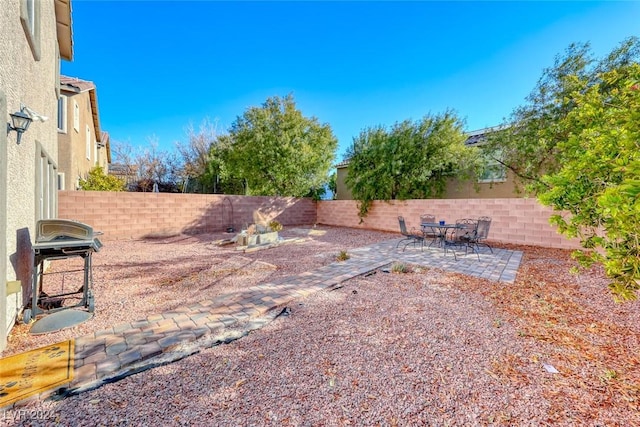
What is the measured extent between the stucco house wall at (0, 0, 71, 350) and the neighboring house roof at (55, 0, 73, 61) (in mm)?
1924

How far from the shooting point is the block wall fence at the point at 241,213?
28.7 feet

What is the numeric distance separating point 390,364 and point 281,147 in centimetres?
1237

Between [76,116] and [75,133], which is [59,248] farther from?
[76,116]

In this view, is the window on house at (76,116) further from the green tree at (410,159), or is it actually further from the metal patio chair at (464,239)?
the metal patio chair at (464,239)

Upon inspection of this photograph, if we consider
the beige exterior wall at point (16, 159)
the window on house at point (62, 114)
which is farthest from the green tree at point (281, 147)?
the beige exterior wall at point (16, 159)

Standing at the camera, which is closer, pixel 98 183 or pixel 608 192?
pixel 608 192

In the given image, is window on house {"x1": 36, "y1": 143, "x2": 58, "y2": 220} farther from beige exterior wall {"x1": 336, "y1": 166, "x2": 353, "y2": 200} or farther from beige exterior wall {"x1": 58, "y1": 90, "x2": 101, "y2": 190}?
beige exterior wall {"x1": 336, "y1": 166, "x2": 353, "y2": 200}

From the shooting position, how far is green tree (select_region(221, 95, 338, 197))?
13609 mm

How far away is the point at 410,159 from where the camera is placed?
12.0 meters

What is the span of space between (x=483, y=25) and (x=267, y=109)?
9799 mm

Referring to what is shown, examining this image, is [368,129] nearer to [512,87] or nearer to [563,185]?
[512,87]

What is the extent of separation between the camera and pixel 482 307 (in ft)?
12.5

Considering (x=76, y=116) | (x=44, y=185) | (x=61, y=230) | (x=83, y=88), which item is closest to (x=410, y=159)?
(x=61, y=230)

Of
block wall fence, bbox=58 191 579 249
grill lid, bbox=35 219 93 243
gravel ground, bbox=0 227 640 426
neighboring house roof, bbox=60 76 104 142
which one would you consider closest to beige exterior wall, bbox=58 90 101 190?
neighboring house roof, bbox=60 76 104 142
